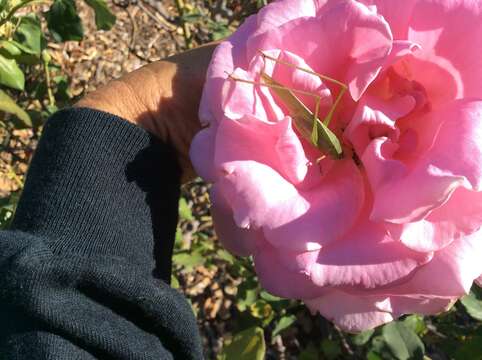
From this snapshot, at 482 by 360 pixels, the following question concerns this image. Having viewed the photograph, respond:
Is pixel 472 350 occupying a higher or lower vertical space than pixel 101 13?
lower

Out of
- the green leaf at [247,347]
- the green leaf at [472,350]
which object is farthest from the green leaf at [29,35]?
the green leaf at [472,350]

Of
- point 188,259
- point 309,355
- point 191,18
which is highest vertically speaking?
point 191,18

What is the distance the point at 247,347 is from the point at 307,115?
0.71 meters

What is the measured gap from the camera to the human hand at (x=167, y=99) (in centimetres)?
96

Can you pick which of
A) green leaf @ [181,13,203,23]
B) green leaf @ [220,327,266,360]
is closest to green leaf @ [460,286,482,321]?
green leaf @ [220,327,266,360]

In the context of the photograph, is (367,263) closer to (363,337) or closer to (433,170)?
(433,170)

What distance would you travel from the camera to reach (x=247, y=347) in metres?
1.27

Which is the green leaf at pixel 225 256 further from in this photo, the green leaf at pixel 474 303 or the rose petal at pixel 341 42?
the rose petal at pixel 341 42

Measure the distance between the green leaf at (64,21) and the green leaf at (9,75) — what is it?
0.16 m

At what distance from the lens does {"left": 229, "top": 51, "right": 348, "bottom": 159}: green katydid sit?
2.24 feet

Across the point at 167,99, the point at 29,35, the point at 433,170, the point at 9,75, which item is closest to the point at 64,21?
the point at 29,35

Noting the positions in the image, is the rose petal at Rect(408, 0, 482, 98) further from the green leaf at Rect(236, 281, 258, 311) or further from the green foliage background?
the green leaf at Rect(236, 281, 258, 311)

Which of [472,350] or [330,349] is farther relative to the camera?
[330,349]

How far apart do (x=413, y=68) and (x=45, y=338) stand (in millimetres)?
533
